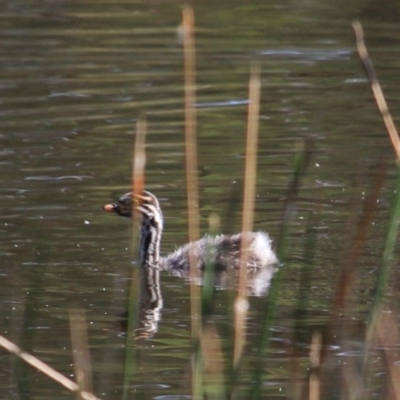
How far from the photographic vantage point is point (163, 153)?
10852 millimetres

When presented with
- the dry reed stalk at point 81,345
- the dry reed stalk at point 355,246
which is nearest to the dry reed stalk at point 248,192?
the dry reed stalk at point 355,246

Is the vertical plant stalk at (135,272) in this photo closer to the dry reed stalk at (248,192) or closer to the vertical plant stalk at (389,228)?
the dry reed stalk at (248,192)

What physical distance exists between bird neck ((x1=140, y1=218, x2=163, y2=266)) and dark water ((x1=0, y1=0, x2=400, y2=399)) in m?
0.19

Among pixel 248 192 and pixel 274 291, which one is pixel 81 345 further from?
pixel 248 192

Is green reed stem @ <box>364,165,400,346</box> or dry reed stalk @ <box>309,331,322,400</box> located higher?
green reed stem @ <box>364,165,400,346</box>

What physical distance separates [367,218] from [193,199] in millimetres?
566

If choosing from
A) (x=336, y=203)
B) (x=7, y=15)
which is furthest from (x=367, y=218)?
(x=7, y=15)

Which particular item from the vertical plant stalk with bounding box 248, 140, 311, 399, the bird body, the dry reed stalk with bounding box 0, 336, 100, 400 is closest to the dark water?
the dry reed stalk with bounding box 0, 336, 100, 400

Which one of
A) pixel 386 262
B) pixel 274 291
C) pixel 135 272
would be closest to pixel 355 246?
pixel 386 262

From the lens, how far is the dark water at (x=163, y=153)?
6676 millimetres

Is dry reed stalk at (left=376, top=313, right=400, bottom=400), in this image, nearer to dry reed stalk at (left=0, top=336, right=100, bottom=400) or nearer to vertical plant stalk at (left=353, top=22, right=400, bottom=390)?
vertical plant stalk at (left=353, top=22, right=400, bottom=390)

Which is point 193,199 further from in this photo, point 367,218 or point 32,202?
point 32,202

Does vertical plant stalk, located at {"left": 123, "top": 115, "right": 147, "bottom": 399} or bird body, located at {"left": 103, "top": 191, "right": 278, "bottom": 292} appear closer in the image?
vertical plant stalk, located at {"left": 123, "top": 115, "right": 147, "bottom": 399}

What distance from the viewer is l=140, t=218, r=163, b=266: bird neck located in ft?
28.7
